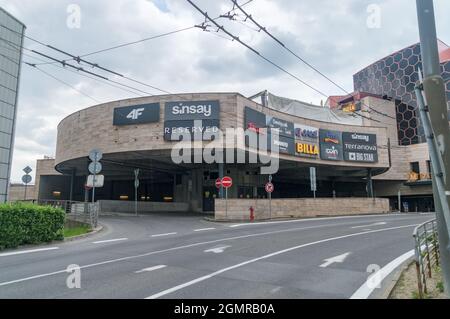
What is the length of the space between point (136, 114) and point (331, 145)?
60.2ft

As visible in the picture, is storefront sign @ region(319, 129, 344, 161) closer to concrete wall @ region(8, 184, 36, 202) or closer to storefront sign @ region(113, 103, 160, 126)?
storefront sign @ region(113, 103, 160, 126)

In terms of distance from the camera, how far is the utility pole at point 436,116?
11.0 feet

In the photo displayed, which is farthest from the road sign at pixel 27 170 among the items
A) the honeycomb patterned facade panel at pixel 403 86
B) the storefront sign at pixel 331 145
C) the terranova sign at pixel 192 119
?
the honeycomb patterned facade panel at pixel 403 86

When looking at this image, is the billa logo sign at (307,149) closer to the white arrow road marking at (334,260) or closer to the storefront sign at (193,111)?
the storefront sign at (193,111)

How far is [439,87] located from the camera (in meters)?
3.66

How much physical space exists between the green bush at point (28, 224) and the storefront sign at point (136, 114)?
12.4 metres

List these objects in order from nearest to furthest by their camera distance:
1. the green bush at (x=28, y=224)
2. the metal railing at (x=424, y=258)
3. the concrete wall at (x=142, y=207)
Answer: the metal railing at (x=424, y=258)
the green bush at (x=28, y=224)
the concrete wall at (x=142, y=207)

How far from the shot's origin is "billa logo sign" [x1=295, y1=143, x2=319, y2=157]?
95.7ft

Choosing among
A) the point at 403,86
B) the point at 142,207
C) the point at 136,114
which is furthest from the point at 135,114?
the point at 403,86

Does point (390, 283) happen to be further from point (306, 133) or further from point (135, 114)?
point (306, 133)

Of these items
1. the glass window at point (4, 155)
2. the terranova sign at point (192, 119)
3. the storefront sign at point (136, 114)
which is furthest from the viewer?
the glass window at point (4, 155)

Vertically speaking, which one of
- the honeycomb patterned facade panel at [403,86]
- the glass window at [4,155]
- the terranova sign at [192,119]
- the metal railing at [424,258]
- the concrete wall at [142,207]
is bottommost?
the metal railing at [424,258]

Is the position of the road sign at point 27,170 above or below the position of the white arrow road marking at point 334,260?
above
